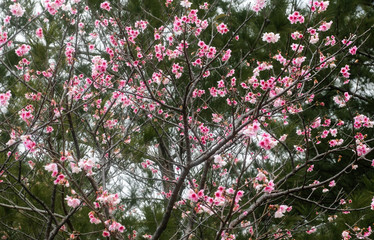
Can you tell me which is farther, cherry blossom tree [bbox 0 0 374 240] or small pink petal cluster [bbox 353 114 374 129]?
small pink petal cluster [bbox 353 114 374 129]

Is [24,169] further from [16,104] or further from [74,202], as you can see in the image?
[74,202]

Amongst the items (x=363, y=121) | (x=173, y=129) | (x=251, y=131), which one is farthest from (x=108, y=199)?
(x=173, y=129)

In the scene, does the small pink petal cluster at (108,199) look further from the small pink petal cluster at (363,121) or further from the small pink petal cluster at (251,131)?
the small pink petal cluster at (363,121)

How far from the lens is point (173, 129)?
5.23 metres

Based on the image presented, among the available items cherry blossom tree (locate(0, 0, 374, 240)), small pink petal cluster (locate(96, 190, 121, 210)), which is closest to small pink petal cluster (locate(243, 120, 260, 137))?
cherry blossom tree (locate(0, 0, 374, 240))

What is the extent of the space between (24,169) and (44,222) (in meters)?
1.32

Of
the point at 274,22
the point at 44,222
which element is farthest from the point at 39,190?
the point at 274,22

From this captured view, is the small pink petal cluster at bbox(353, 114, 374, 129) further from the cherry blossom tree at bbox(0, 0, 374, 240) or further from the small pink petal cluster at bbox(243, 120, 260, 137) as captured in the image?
the small pink petal cluster at bbox(243, 120, 260, 137)

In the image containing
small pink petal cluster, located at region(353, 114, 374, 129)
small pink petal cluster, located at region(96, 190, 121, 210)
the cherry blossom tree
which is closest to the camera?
small pink petal cluster, located at region(96, 190, 121, 210)

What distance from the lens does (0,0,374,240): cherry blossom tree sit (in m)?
2.37

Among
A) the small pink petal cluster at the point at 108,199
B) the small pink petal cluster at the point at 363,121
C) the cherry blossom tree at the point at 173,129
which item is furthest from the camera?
the small pink petal cluster at the point at 363,121

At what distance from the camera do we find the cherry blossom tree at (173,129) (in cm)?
237

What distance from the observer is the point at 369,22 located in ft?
15.6

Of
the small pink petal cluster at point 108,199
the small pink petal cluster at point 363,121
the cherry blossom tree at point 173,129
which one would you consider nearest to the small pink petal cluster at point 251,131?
the cherry blossom tree at point 173,129
